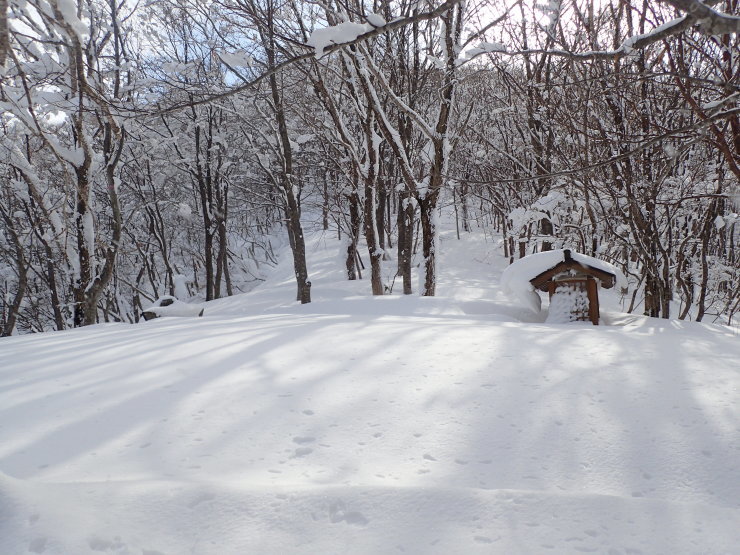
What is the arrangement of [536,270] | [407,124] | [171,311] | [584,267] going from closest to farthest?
[584,267]
[536,270]
[171,311]
[407,124]

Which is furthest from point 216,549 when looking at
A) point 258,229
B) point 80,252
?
point 258,229

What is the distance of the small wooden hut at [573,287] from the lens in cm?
562

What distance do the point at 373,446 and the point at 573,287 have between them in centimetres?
473

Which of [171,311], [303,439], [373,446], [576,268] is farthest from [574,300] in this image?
[171,311]

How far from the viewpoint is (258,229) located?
1061 inches

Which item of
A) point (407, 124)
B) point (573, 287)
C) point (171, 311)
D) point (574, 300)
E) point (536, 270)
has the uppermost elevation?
point (407, 124)

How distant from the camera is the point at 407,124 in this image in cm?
1138

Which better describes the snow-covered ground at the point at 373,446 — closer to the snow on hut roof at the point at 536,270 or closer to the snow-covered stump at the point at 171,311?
the snow on hut roof at the point at 536,270

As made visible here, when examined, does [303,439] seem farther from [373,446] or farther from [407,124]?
[407,124]

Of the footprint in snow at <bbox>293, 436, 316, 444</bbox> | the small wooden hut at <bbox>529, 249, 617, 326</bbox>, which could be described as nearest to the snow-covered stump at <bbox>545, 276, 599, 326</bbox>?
the small wooden hut at <bbox>529, 249, 617, 326</bbox>

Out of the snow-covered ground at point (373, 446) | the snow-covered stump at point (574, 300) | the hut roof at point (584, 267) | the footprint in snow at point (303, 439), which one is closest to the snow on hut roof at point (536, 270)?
the hut roof at point (584, 267)

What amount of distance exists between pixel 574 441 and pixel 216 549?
138 cm

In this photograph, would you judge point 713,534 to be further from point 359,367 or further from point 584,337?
point 584,337

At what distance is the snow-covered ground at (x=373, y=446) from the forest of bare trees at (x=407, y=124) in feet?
3.84
